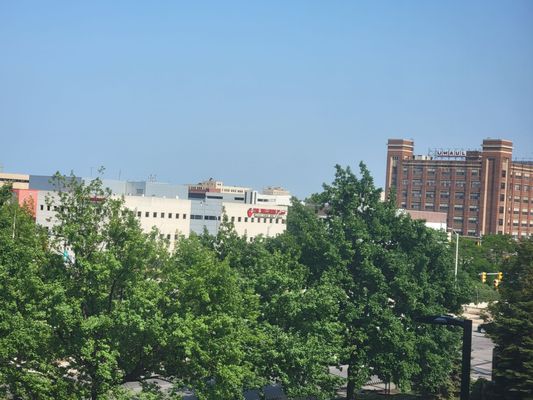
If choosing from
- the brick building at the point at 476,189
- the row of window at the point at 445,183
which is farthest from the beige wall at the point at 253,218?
the row of window at the point at 445,183

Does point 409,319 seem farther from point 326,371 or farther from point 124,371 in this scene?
point 124,371

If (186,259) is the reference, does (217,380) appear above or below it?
below

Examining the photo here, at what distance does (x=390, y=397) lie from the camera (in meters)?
51.5

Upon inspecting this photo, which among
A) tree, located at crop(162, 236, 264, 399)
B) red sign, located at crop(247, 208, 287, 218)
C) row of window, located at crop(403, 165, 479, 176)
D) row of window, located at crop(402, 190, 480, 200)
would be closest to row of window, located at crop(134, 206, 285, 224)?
red sign, located at crop(247, 208, 287, 218)

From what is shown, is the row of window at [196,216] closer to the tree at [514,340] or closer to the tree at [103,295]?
the tree at [514,340]

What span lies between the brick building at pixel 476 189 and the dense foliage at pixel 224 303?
135 m

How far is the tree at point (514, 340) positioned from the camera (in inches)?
1567

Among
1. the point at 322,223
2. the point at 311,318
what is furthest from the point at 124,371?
the point at 322,223

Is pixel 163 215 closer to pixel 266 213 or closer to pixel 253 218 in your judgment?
pixel 253 218

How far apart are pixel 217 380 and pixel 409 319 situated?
570 inches

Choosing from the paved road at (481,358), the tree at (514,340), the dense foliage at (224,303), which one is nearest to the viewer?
the dense foliage at (224,303)

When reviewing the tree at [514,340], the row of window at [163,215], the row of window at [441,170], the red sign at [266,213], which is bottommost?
the tree at [514,340]

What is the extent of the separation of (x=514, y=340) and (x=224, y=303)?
54.0 feet

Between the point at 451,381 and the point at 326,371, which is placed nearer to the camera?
the point at 326,371
